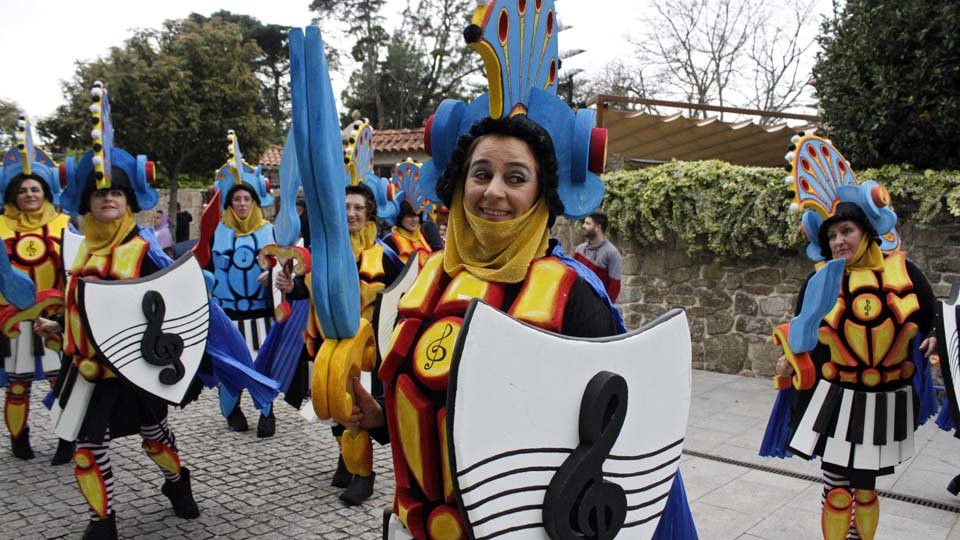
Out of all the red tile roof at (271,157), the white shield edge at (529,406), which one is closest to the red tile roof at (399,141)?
the red tile roof at (271,157)

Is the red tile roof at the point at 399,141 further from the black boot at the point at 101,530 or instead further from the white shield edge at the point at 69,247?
the black boot at the point at 101,530

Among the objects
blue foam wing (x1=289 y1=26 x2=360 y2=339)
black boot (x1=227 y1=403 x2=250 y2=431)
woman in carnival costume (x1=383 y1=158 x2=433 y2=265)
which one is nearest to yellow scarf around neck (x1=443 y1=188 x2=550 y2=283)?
blue foam wing (x1=289 y1=26 x2=360 y2=339)

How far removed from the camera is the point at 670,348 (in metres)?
1.67

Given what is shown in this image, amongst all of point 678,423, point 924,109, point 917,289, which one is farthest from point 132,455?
point 924,109

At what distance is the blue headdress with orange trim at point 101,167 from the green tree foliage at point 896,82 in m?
6.23

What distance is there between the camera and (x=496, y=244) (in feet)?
6.03

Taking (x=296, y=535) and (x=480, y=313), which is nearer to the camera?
(x=480, y=313)

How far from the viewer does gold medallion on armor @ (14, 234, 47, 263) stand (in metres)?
5.09

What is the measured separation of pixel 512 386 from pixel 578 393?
0.16 m

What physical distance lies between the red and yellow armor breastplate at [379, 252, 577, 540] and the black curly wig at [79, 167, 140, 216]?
246cm

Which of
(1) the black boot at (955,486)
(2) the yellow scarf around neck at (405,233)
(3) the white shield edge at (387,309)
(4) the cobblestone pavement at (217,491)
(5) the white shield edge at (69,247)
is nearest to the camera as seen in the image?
(3) the white shield edge at (387,309)

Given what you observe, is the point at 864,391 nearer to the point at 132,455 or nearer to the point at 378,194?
the point at 378,194

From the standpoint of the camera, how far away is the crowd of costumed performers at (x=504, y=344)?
141 cm

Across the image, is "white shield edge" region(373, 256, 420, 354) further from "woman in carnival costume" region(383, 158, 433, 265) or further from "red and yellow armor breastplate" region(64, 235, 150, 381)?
"woman in carnival costume" region(383, 158, 433, 265)
